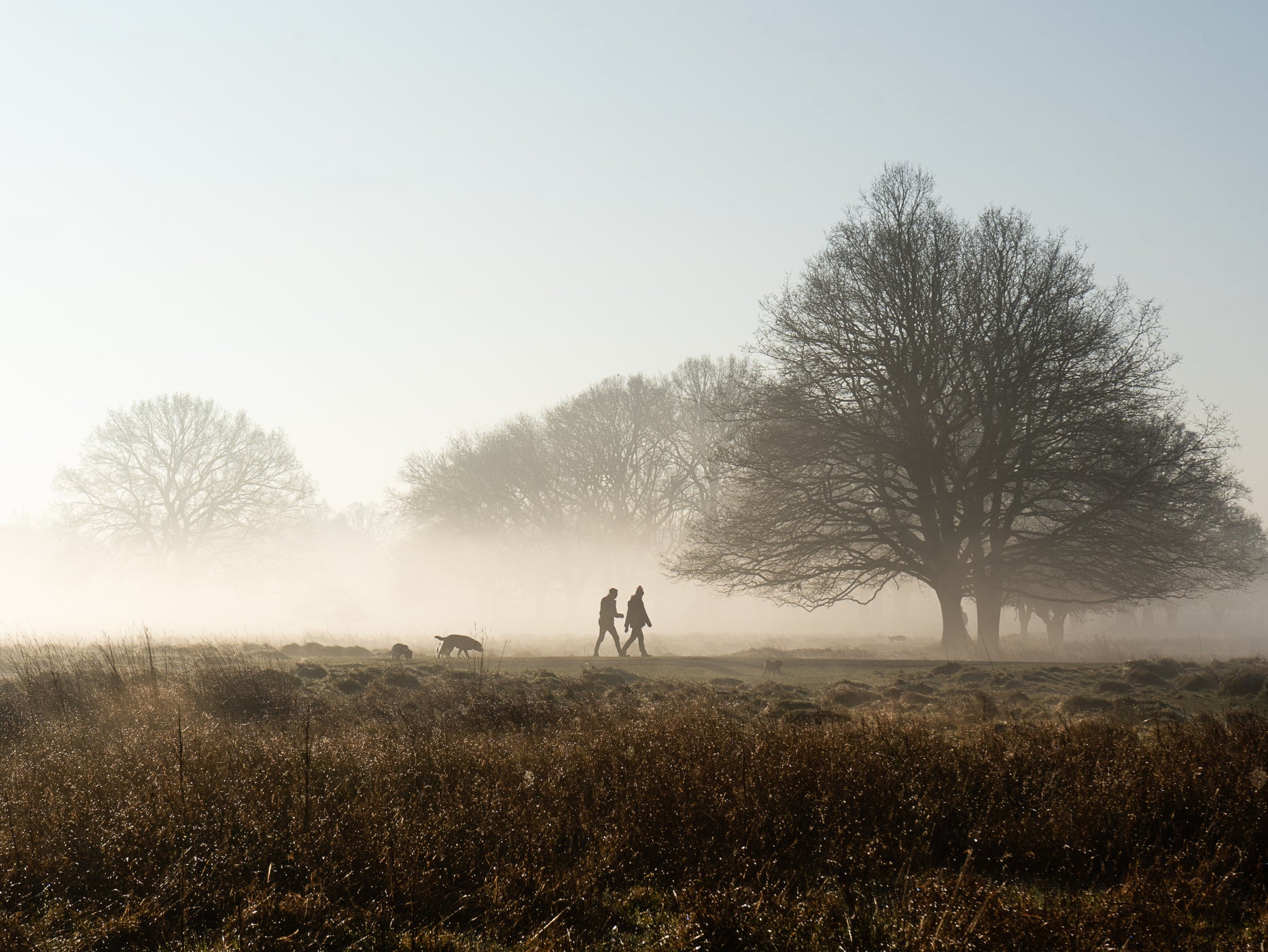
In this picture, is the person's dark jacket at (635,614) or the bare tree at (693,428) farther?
the bare tree at (693,428)

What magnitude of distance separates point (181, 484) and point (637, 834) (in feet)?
156

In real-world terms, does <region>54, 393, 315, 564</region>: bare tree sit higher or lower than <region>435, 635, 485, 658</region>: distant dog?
higher

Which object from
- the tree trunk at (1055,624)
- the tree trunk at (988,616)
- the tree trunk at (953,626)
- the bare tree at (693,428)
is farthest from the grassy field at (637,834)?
the bare tree at (693,428)

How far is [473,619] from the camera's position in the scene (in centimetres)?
5781

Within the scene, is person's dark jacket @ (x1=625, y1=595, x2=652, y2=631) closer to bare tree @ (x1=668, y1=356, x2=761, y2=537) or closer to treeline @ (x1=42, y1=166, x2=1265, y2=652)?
treeline @ (x1=42, y1=166, x2=1265, y2=652)

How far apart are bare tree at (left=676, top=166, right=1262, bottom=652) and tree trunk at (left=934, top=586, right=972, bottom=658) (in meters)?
0.06

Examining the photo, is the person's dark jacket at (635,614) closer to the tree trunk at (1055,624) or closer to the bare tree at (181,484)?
the tree trunk at (1055,624)

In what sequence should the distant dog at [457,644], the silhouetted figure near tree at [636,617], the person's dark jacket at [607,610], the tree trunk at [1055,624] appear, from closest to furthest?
the distant dog at [457,644] → the silhouetted figure near tree at [636,617] → the person's dark jacket at [607,610] → the tree trunk at [1055,624]

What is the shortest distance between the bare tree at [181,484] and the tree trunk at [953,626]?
36.3 m

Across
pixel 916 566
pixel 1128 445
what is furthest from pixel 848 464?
pixel 1128 445

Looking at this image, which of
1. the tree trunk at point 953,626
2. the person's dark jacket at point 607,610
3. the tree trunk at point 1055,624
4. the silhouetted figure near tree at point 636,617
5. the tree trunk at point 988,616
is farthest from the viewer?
the tree trunk at point 1055,624

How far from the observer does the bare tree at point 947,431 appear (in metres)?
21.2

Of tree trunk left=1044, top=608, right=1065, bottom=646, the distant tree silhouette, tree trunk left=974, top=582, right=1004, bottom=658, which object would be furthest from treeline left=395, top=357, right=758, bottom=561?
tree trunk left=974, top=582, right=1004, bottom=658

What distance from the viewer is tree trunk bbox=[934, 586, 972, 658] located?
23297mm
